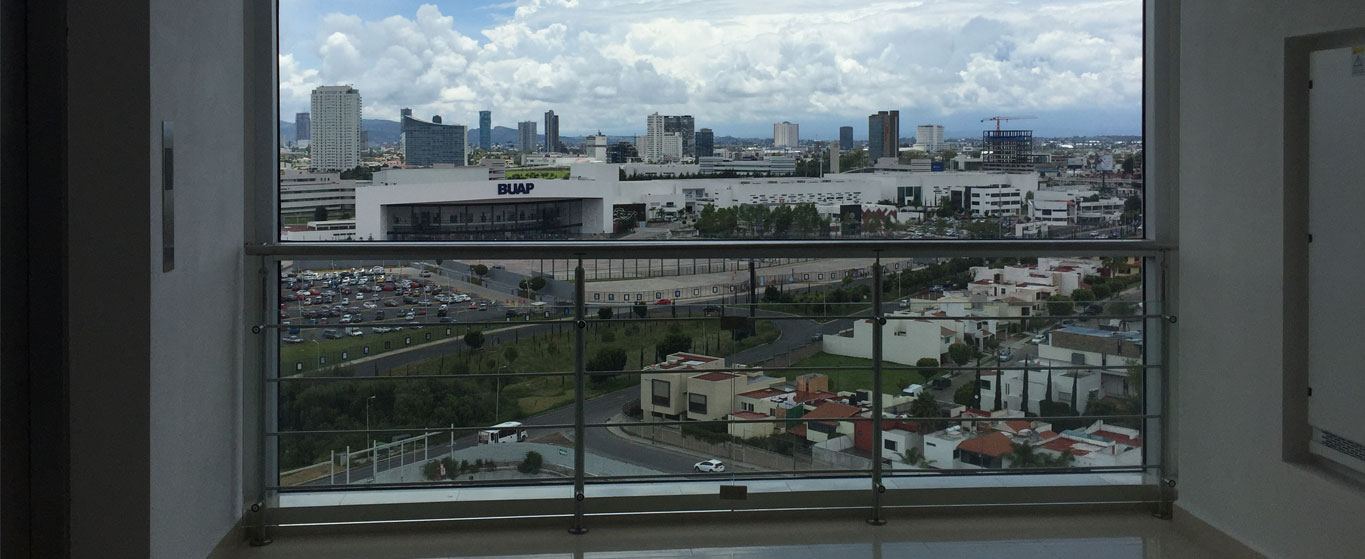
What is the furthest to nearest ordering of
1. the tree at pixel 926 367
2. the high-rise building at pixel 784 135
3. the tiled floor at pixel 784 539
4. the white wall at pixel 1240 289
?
1. the high-rise building at pixel 784 135
2. the tree at pixel 926 367
3. the tiled floor at pixel 784 539
4. the white wall at pixel 1240 289

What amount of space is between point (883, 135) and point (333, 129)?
183 centimetres

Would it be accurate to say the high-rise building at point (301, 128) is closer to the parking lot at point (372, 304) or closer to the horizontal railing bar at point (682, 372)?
the parking lot at point (372, 304)

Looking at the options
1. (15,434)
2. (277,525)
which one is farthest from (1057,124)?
(15,434)

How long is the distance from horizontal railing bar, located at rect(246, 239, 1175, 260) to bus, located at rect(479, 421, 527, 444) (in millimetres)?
538

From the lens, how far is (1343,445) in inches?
107

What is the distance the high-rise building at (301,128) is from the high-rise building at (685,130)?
1.16 meters

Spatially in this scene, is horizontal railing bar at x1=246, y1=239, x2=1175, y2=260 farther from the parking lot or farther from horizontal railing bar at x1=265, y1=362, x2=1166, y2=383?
horizontal railing bar at x1=265, y1=362, x2=1166, y2=383

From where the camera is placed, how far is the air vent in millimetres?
2666

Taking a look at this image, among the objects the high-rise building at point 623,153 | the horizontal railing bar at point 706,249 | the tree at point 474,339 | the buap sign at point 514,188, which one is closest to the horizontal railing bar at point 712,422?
the tree at point 474,339

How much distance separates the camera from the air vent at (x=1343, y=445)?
2666 mm

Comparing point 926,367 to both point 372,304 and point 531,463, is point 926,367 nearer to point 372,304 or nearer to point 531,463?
point 531,463

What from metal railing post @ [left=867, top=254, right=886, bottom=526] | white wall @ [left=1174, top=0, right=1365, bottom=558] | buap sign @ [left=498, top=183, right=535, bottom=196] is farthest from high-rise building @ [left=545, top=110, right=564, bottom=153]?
white wall @ [left=1174, top=0, right=1365, bottom=558]

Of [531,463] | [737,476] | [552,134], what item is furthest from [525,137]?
[737,476]

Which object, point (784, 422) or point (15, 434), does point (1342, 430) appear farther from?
point (15, 434)
